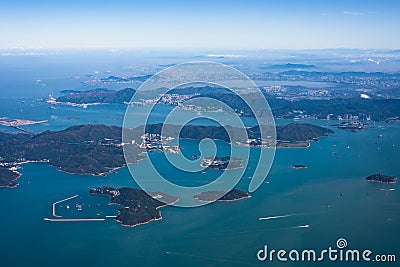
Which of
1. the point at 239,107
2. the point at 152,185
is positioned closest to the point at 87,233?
the point at 152,185

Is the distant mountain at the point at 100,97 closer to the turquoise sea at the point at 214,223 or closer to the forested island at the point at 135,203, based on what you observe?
the turquoise sea at the point at 214,223

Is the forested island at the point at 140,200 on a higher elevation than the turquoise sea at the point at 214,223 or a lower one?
higher

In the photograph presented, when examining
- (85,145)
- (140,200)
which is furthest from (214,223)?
(85,145)

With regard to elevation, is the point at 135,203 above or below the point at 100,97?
below

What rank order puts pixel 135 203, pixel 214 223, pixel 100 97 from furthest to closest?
pixel 100 97
pixel 135 203
pixel 214 223

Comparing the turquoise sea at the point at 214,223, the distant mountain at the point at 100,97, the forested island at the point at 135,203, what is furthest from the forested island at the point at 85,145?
the distant mountain at the point at 100,97

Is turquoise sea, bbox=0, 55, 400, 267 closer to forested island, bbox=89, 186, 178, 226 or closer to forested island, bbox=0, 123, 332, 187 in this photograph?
forested island, bbox=89, 186, 178, 226

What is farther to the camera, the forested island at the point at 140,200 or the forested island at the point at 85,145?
the forested island at the point at 85,145

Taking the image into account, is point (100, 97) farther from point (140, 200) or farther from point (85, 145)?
point (140, 200)

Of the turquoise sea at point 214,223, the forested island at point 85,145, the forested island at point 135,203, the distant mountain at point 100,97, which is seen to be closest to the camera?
the turquoise sea at point 214,223
